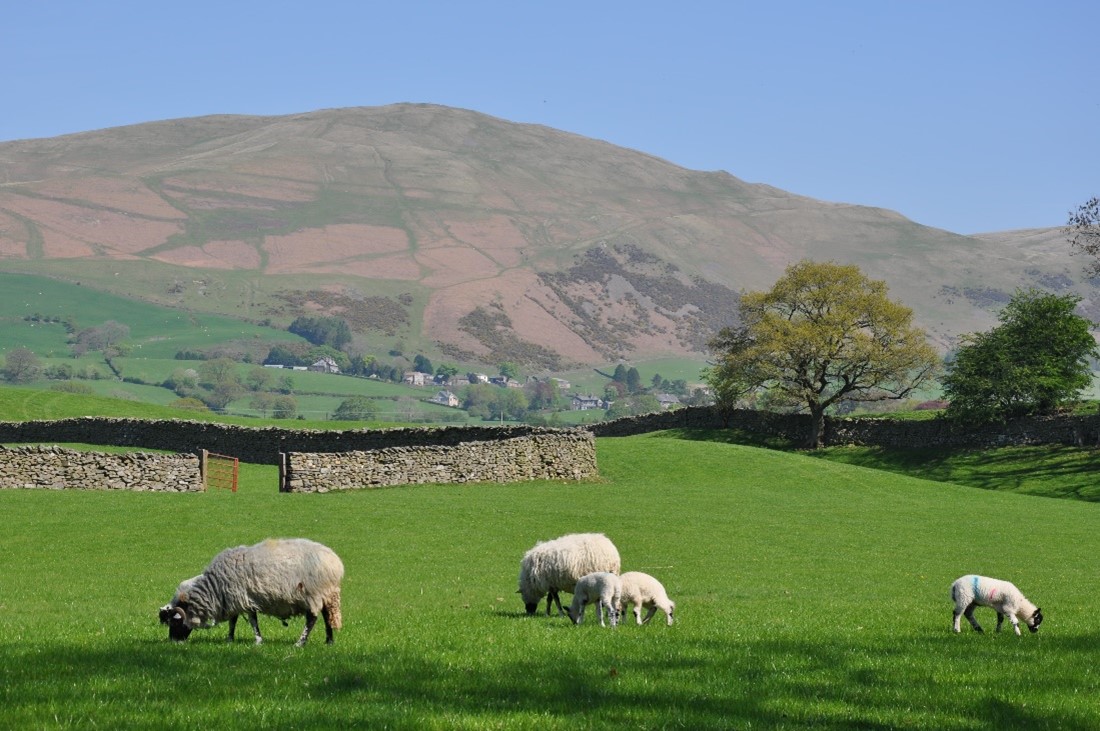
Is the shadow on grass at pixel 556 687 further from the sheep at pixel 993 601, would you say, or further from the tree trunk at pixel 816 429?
the tree trunk at pixel 816 429

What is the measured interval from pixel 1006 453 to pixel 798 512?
30.7 metres

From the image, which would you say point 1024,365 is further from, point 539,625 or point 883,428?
point 539,625

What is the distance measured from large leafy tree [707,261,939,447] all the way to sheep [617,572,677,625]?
57.6 metres

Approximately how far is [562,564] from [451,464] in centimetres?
2885

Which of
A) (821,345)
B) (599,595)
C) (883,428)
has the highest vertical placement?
(821,345)

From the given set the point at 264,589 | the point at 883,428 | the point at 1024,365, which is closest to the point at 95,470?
the point at 264,589

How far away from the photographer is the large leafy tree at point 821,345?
73.9m

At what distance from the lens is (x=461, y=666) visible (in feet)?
40.7

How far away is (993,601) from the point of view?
1638cm

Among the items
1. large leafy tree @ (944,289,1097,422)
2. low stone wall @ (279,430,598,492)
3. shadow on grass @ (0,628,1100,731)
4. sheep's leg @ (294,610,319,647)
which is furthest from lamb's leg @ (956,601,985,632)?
large leafy tree @ (944,289,1097,422)

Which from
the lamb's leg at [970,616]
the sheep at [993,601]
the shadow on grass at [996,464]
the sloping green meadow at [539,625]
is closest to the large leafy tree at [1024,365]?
the shadow on grass at [996,464]

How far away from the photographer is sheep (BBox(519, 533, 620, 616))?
710 inches

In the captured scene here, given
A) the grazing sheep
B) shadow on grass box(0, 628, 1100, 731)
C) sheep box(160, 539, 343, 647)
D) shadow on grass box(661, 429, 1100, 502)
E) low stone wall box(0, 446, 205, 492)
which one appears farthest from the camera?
shadow on grass box(661, 429, 1100, 502)

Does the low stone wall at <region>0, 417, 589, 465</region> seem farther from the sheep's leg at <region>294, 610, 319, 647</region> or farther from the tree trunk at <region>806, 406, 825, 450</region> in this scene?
the sheep's leg at <region>294, 610, 319, 647</region>
